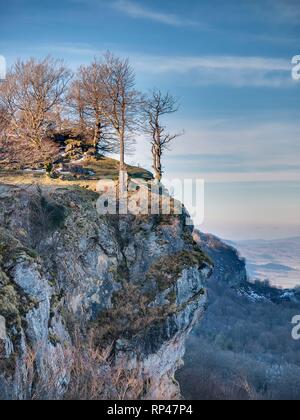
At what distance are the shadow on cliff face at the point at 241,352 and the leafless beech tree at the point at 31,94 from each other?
118ft

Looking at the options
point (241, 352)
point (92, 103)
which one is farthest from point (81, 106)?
point (241, 352)

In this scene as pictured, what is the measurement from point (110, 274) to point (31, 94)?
2386 centimetres

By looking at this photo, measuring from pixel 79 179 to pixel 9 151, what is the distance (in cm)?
789

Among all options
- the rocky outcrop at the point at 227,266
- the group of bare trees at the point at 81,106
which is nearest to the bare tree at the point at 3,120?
the group of bare trees at the point at 81,106

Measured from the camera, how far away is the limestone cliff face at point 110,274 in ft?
83.3

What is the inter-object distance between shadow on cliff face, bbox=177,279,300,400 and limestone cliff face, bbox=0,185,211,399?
1109 inches

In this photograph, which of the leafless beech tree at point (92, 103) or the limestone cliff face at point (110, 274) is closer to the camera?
the limestone cliff face at point (110, 274)

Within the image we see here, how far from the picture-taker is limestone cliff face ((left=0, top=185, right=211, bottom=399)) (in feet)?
83.3

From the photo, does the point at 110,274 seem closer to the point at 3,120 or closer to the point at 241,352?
the point at 3,120

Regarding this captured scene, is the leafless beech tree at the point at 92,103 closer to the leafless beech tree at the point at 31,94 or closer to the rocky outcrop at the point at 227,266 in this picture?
the leafless beech tree at the point at 31,94

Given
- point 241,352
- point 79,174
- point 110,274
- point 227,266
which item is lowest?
point 241,352

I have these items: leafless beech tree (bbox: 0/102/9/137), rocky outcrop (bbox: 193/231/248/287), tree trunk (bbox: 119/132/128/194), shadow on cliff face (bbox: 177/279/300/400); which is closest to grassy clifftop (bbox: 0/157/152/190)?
tree trunk (bbox: 119/132/128/194)

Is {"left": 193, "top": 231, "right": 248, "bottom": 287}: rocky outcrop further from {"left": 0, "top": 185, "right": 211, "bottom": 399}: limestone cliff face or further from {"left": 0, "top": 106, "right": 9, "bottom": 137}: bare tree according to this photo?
{"left": 0, "top": 185, "right": 211, "bottom": 399}: limestone cliff face

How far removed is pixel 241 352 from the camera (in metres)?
111
